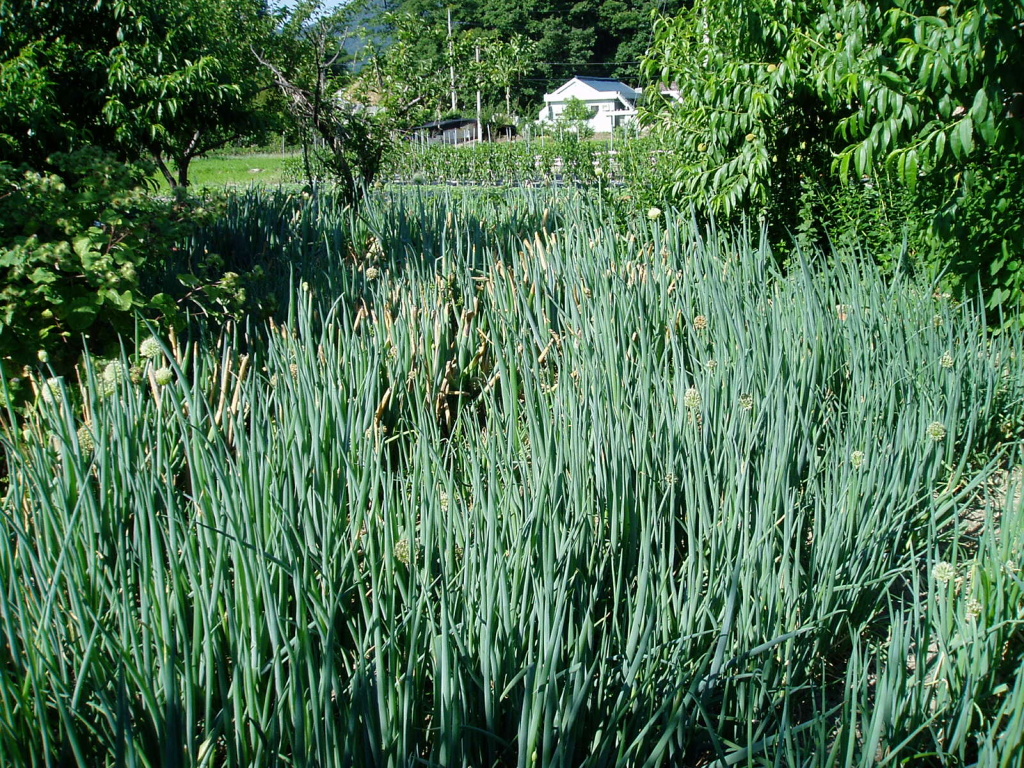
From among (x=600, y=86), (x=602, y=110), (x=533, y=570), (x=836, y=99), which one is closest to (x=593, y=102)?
(x=602, y=110)

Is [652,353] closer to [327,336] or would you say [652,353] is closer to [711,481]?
[711,481]

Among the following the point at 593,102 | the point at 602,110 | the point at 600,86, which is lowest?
the point at 602,110

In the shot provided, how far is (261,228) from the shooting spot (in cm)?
409

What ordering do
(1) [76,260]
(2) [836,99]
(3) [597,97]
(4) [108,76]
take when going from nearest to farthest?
(1) [76,260] → (2) [836,99] → (4) [108,76] → (3) [597,97]

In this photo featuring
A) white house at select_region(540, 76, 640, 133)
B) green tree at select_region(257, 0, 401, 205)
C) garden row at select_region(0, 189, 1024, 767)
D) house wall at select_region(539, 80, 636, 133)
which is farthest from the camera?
white house at select_region(540, 76, 640, 133)

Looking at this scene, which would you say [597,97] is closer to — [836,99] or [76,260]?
[836,99]

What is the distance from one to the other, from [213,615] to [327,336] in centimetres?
134

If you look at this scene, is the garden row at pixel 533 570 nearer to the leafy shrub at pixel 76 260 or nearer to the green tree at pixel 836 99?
the leafy shrub at pixel 76 260

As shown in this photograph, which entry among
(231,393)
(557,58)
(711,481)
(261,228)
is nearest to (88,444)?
(231,393)

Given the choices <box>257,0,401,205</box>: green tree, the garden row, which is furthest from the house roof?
the garden row

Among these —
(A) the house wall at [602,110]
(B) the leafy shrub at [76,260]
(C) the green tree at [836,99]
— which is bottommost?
(B) the leafy shrub at [76,260]

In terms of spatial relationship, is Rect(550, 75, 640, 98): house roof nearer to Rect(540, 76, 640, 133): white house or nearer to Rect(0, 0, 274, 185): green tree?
Rect(540, 76, 640, 133): white house

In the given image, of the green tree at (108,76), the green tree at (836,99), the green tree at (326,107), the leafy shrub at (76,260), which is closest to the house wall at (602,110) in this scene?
the green tree at (326,107)

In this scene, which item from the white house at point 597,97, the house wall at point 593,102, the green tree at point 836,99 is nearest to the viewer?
the green tree at point 836,99
